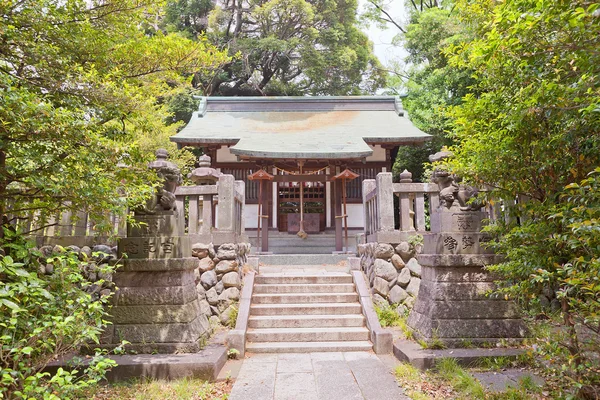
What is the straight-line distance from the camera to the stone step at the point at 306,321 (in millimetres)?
6531

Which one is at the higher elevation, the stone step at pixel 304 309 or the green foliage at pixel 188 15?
the green foliage at pixel 188 15

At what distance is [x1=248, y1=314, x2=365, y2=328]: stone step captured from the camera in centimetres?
653

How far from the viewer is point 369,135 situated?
1382 centimetres

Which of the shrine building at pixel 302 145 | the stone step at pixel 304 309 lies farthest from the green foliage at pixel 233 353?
the shrine building at pixel 302 145

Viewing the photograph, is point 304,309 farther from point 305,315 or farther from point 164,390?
point 164,390

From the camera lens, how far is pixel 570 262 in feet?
10.0

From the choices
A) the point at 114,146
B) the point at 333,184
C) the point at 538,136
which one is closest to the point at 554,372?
the point at 538,136

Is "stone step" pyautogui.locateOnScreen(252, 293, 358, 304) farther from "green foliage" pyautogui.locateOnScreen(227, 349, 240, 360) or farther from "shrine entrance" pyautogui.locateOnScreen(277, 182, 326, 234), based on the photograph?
"shrine entrance" pyautogui.locateOnScreen(277, 182, 326, 234)

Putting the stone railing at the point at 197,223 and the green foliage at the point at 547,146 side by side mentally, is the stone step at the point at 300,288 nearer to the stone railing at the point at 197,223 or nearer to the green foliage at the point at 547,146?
the stone railing at the point at 197,223

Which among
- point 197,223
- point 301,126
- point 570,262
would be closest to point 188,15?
point 301,126

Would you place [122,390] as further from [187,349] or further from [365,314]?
[365,314]

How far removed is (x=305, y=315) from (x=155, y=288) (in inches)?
107

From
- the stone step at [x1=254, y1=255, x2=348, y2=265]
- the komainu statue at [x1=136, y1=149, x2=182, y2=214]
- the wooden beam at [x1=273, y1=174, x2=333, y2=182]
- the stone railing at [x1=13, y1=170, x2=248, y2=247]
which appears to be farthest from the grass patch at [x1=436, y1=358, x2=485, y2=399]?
the wooden beam at [x1=273, y1=174, x2=333, y2=182]

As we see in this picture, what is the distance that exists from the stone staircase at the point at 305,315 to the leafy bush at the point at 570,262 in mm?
2735
